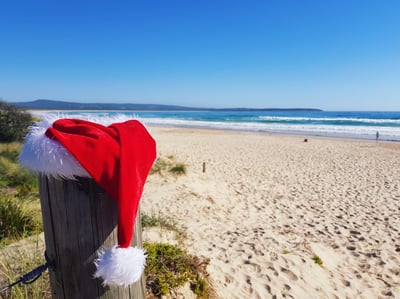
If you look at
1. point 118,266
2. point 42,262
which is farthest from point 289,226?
point 118,266

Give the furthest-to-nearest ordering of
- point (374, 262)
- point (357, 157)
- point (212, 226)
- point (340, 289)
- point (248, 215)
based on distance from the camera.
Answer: point (357, 157) → point (248, 215) → point (212, 226) → point (374, 262) → point (340, 289)

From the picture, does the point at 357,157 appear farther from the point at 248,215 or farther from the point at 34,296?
the point at 34,296

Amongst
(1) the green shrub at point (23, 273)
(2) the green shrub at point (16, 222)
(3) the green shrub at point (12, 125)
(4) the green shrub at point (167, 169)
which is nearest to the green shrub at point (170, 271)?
(1) the green shrub at point (23, 273)

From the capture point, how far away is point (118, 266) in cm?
102

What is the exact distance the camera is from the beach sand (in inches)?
120

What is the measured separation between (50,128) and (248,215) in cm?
483

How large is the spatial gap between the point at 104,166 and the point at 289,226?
450cm

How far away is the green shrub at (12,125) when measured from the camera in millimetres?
9609

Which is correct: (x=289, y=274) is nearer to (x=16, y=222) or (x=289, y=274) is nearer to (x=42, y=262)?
(x=42, y=262)

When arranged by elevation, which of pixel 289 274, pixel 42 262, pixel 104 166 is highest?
pixel 104 166

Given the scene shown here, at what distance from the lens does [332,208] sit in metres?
5.92

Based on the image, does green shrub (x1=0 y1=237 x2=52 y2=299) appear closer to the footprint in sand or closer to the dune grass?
the dune grass

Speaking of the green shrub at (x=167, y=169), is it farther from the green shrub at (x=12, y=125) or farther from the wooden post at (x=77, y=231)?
the wooden post at (x=77, y=231)

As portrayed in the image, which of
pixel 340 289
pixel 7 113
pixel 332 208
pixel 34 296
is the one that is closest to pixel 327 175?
pixel 332 208
